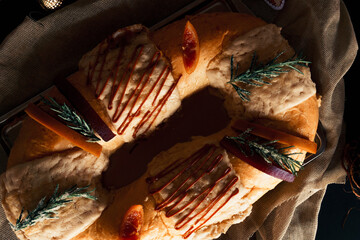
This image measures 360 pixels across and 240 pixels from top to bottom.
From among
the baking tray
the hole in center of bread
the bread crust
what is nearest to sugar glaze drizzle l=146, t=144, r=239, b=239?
the bread crust

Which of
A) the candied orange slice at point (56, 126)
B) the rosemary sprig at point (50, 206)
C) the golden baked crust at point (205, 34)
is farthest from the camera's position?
the golden baked crust at point (205, 34)

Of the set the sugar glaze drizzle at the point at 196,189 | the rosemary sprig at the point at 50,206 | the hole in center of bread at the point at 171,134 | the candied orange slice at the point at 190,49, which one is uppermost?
the candied orange slice at the point at 190,49

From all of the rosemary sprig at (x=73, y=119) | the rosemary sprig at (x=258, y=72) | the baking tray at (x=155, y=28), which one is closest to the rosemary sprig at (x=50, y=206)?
the rosemary sprig at (x=73, y=119)

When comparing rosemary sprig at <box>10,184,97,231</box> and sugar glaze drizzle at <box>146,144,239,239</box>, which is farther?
sugar glaze drizzle at <box>146,144,239,239</box>

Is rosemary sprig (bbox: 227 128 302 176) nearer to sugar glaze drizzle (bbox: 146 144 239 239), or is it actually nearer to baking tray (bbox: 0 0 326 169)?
sugar glaze drizzle (bbox: 146 144 239 239)

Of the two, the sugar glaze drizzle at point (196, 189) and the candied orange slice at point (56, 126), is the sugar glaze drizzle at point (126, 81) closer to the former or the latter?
the candied orange slice at point (56, 126)

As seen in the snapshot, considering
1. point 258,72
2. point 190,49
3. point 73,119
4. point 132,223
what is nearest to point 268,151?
point 258,72
